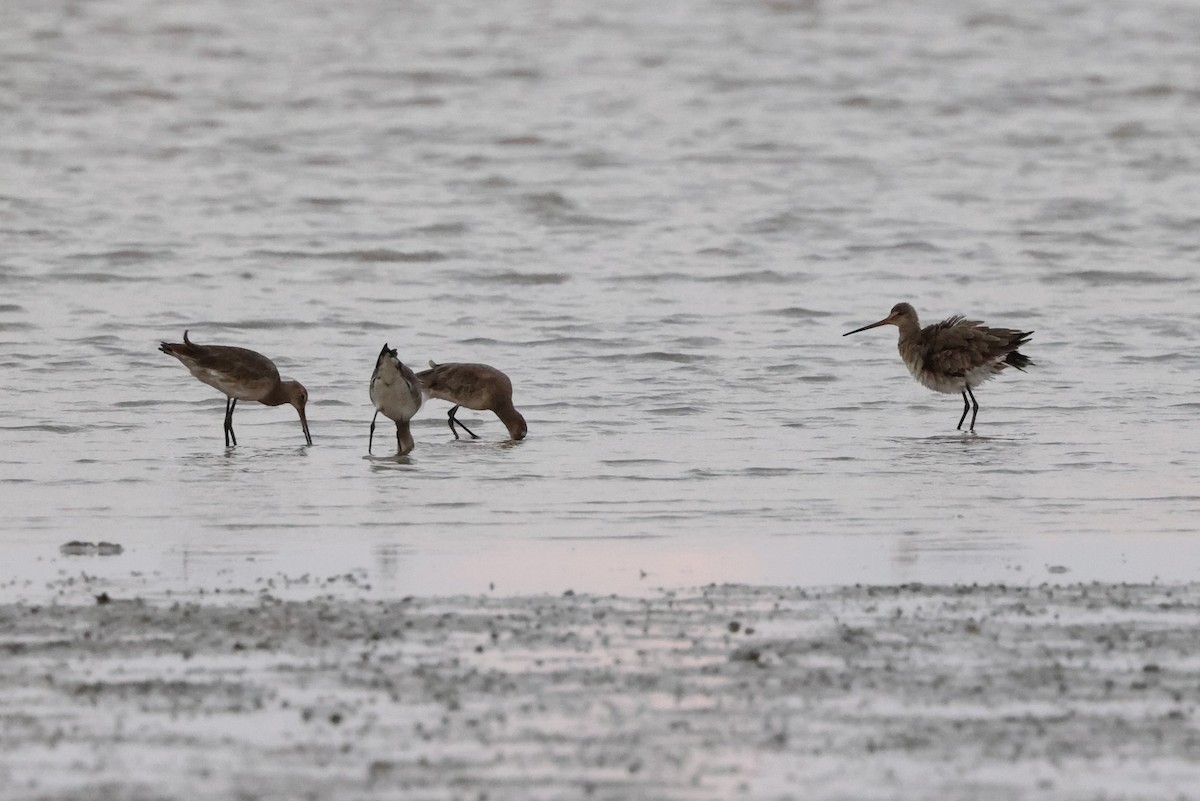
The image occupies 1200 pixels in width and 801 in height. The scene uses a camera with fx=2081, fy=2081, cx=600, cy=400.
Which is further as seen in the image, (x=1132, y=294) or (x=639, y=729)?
(x=1132, y=294)

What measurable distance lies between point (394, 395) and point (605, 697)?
561cm

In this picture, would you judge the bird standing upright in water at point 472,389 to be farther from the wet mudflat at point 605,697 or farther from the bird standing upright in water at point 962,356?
the wet mudflat at point 605,697

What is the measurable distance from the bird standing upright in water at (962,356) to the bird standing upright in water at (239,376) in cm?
367

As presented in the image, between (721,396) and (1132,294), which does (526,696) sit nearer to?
(721,396)

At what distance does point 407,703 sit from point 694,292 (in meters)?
12.2

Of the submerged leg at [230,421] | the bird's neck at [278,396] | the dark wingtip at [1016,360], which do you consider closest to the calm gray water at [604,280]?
the submerged leg at [230,421]

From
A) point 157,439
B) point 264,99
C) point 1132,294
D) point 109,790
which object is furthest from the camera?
point 264,99

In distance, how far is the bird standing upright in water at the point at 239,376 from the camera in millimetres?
11461

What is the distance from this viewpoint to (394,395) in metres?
10.8

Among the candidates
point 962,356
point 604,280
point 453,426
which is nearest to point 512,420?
point 453,426

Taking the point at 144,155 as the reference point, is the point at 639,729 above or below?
above

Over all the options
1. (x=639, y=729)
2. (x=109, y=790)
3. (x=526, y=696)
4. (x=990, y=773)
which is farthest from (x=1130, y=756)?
(x=109, y=790)

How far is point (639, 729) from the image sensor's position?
16.9 ft

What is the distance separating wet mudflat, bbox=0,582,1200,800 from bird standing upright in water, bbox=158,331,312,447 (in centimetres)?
490
